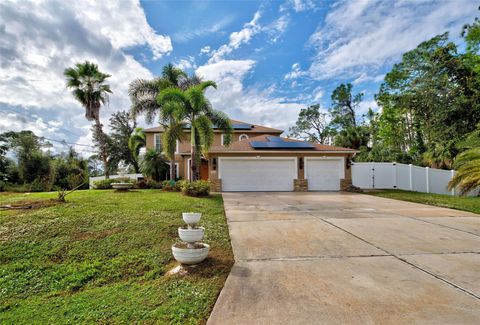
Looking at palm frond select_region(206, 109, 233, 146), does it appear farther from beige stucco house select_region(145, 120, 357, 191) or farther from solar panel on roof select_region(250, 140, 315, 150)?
solar panel on roof select_region(250, 140, 315, 150)

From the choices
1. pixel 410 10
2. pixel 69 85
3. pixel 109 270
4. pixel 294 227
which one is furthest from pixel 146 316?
pixel 69 85

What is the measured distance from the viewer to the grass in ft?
9.30

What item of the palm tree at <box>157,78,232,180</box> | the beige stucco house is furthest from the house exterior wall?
the palm tree at <box>157,78,232,180</box>

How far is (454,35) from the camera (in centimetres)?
1800

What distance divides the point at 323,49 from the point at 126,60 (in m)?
12.3

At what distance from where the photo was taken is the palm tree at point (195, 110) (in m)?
11.8

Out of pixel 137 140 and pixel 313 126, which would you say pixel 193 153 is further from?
pixel 313 126

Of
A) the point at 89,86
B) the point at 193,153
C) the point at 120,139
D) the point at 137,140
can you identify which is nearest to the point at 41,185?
the point at 137,140

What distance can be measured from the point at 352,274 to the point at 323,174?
1286 cm

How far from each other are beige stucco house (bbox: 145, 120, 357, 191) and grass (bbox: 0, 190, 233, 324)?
832 centimetres

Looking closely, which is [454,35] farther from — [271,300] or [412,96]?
[271,300]

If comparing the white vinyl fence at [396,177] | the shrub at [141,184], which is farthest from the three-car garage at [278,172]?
the shrub at [141,184]

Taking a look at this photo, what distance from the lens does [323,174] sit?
15.7 metres

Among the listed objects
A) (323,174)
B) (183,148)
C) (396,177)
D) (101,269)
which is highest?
(183,148)
